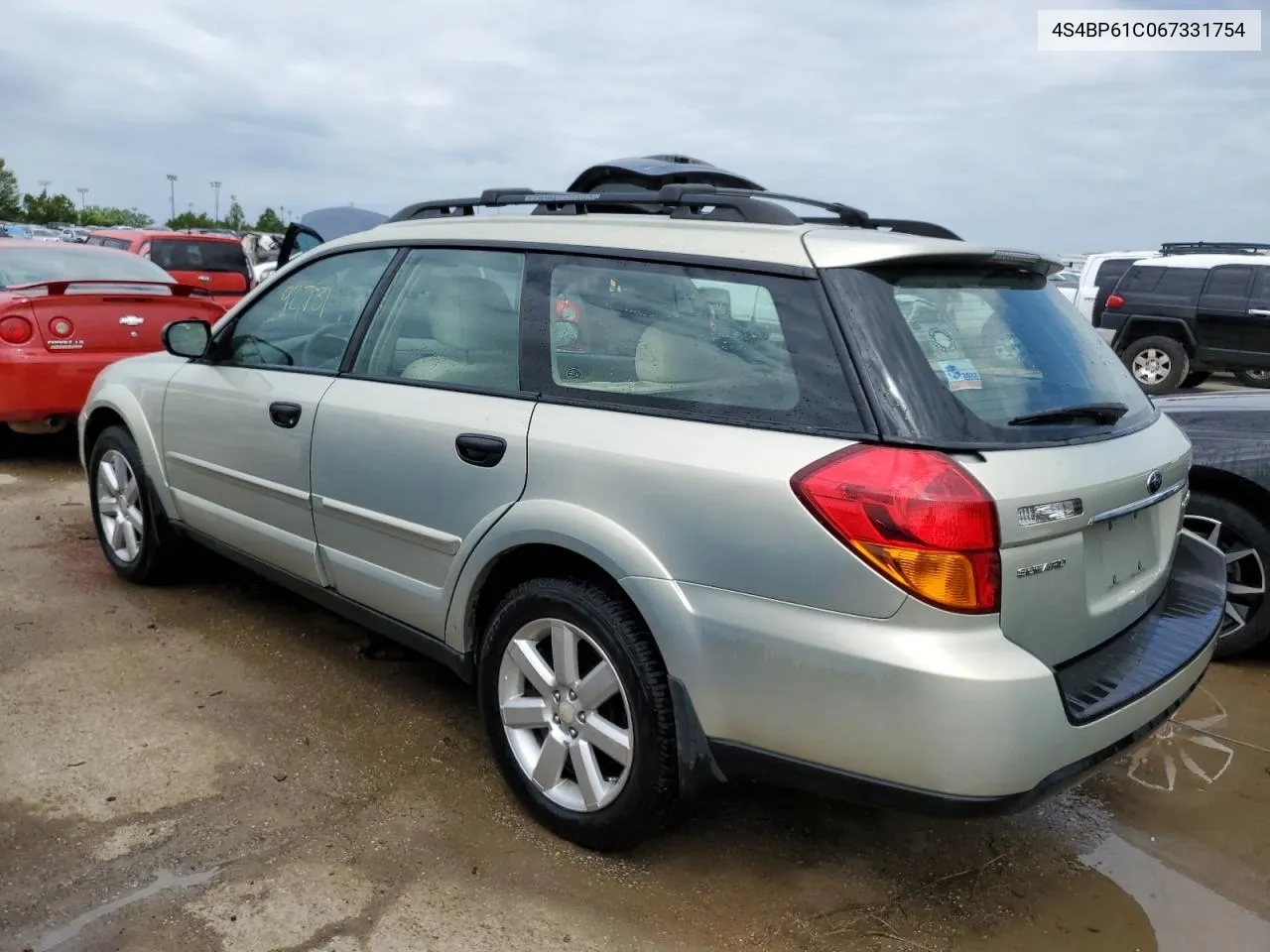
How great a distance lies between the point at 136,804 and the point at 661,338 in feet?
6.59

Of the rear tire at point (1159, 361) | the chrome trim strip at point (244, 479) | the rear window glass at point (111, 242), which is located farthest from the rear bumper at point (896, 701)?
the rear window glass at point (111, 242)

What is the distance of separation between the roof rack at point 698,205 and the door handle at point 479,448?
2.64 feet

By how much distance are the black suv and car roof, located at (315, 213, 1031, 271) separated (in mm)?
10955

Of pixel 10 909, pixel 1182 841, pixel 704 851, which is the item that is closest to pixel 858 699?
pixel 704 851

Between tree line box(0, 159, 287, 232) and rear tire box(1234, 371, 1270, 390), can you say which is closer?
rear tire box(1234, 371, 1270, 390)

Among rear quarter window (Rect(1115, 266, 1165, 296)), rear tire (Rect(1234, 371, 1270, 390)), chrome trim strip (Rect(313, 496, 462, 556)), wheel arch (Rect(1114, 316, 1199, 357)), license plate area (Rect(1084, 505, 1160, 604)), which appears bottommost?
rear tire (Rect(1234, 371, 1270, 390))

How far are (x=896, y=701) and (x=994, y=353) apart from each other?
912mm

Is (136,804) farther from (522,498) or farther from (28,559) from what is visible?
(28,559)

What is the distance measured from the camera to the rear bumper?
2109mm

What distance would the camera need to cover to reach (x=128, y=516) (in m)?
4.65

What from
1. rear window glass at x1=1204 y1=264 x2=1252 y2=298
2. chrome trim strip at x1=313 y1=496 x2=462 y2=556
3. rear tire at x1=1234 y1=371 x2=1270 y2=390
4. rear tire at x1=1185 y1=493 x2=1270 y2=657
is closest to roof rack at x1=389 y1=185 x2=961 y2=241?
chrome trim strip at x1=313 y1=496 x2=462 y2=556

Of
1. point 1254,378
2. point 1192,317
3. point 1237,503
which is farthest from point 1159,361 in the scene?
point 1237,503

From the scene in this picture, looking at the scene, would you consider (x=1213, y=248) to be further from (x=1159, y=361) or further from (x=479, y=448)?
(x=479, y=448)

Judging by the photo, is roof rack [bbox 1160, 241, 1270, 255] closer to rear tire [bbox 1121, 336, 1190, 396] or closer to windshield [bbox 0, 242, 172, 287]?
rear tire [bbox 1121, 336, 1190, 396]
